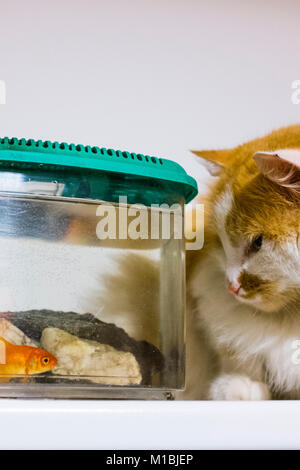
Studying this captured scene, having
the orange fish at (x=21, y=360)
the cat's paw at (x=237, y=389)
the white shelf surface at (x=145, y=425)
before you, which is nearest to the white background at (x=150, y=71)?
the cat's paw at (x=237, y=389)

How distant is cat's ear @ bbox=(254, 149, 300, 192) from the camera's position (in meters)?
0.73

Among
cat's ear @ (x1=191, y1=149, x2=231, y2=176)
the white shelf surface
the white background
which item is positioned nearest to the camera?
the white shelf surface

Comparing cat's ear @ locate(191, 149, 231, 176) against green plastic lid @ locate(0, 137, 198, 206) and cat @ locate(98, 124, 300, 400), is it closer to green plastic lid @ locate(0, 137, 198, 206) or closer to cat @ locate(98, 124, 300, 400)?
cat @ locate(98, 124, 300, 400)

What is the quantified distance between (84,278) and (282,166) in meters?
0.28

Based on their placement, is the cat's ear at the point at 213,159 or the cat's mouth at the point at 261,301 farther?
the cat's ear at the point at 213,159

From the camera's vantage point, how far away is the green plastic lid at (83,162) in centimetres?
70

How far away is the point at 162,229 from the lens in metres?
0.81

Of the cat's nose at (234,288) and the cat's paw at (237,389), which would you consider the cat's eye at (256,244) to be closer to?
the cat's nose at (234,288)

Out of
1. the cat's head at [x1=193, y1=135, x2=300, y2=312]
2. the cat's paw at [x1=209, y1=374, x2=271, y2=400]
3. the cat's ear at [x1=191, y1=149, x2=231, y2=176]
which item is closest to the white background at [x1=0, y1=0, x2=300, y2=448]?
the cat's ear at [x1=191, y1=149, x2=231, y2=176]

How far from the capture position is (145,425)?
54 centimetres

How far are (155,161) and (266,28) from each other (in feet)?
2.05

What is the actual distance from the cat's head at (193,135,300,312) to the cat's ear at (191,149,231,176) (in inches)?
2.2

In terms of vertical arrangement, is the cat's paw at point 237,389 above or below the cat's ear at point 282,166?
below
